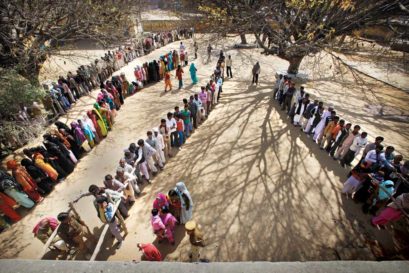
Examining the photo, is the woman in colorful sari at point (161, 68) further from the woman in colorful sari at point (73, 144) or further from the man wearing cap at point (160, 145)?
the man wearing cap at point (160, 145)

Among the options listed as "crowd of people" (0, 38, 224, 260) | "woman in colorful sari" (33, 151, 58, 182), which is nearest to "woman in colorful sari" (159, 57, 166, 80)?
"crowd of people" (0, 38, 224, 260)

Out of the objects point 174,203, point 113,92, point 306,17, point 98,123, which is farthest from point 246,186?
point 113,92

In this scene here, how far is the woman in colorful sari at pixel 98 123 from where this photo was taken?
25.3 ft

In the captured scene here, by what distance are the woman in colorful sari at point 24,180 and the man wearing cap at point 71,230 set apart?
2.09m

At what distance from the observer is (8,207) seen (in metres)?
5.16

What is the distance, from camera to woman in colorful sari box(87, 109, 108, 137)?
25.3 ft

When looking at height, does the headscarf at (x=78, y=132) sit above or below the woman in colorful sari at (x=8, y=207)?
above

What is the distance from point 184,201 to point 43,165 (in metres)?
3.91

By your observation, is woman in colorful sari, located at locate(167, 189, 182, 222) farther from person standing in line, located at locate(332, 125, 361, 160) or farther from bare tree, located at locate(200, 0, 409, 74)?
bare tree, located at locate(200, 0, 409, 74)

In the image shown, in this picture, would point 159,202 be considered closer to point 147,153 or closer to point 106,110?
point 147,153

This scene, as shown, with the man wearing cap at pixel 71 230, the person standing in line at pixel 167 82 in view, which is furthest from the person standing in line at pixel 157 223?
the person standing in line at pixel 167 82

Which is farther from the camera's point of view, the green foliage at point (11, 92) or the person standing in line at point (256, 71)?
the person standing in line at point (256, 71)

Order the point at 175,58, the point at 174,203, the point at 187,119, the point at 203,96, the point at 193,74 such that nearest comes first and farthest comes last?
the point at 174,203
the point at 187,119
the point at 203,96
the point at 193,74
the point at 175,58

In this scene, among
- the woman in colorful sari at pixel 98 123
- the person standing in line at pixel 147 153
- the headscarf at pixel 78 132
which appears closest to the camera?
the person standing in line at pixel 147 153
